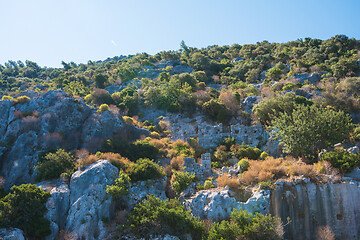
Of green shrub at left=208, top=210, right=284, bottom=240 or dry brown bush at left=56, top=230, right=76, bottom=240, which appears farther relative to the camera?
dry brown bush at left=56, top=230, right=76, bottom=240

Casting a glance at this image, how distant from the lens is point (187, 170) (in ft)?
73.3

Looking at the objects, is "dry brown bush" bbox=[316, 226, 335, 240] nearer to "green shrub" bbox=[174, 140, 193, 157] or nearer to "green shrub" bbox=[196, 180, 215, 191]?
"green shrub" bbox=[196, 180, 215, 191]

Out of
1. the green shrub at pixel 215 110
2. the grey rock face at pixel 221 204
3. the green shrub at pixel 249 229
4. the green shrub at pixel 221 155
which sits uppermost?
the green shrub at pixel 215 110

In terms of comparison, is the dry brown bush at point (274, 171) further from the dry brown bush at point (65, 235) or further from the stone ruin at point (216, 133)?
the dry brown bush at point (65, 235)

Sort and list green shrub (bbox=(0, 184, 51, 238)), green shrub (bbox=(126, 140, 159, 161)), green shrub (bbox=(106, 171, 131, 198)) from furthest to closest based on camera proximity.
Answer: green shrub (bbox=(126, 140, 159, 161))
green shrub (bbox=(106, 171, 131, 198))
green shrub (bbox=(0, 184, 51, 238))

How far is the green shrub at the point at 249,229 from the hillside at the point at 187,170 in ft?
0.20

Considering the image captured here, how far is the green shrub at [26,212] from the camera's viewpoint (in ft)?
51.9

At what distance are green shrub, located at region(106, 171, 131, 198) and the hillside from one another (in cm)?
9

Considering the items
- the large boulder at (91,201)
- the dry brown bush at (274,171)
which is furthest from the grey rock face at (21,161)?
the dry brown bush at (274,171)

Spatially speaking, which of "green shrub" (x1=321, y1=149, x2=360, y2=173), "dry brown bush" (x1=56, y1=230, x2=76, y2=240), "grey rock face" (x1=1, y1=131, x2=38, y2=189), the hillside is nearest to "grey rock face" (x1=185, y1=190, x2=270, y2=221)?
the hillside

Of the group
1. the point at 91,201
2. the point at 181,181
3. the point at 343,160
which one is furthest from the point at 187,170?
the point at 343,160

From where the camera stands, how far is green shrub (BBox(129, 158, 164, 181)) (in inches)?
826

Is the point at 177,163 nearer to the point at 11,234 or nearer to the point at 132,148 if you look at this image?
the point at 132,148

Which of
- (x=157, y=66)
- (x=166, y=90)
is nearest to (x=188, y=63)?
(x=157, y=66)
